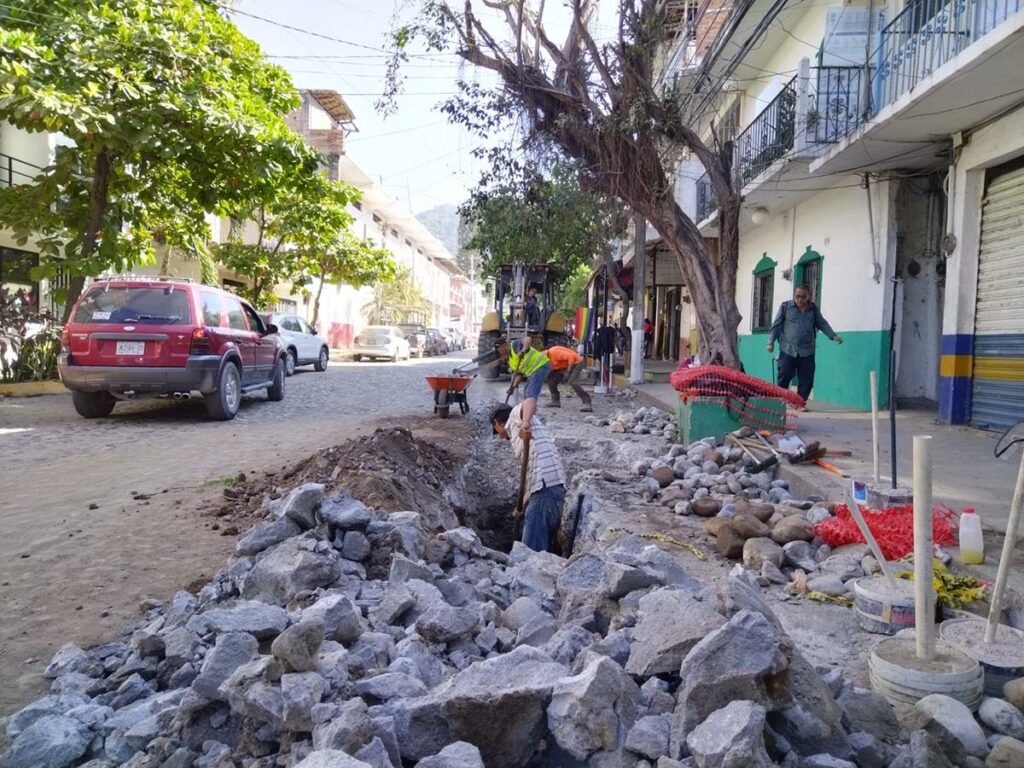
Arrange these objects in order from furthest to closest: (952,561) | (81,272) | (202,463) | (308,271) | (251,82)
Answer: (308,271), (251,82), (81,272), (202,463), (952,561)

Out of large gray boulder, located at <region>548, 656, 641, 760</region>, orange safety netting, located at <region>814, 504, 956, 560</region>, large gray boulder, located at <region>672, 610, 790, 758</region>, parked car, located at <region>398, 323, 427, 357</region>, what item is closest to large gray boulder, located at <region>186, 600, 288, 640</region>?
large gray boulder, located at <region>548, 656, 641, 760</region>

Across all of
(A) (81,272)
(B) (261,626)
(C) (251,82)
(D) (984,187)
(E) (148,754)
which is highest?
(C) (251,82)

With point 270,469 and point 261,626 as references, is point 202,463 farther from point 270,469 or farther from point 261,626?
point 261,626

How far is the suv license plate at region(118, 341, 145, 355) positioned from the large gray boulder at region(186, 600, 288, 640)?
22.8 ft

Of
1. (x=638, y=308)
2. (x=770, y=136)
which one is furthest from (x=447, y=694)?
Answer: (x=638, y=308)

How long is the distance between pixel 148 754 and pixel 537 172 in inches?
391

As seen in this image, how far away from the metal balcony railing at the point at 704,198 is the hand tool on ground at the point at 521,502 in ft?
34.6

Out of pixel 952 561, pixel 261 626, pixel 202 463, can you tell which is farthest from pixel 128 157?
pixel 952 561

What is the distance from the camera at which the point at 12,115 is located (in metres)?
9.94

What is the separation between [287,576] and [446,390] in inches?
287

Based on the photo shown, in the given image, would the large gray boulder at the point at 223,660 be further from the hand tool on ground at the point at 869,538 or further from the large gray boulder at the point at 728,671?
the hand tool on ground at the point at 869,538

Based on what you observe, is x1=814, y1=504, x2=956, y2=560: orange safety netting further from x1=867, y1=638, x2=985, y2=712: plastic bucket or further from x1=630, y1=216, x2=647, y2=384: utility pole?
x1=630, y1=216, x2=647, y2=384: utility pole

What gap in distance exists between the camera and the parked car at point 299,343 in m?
18.7

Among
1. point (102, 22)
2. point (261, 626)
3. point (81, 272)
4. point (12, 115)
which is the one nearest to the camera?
point (261, 626)
